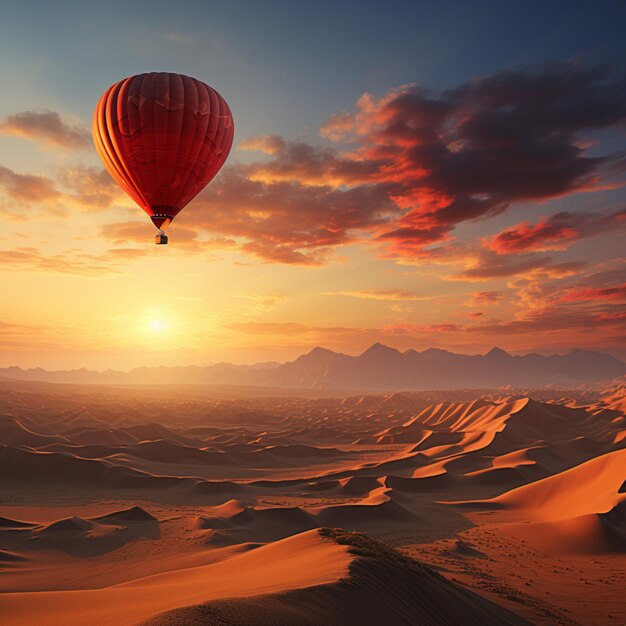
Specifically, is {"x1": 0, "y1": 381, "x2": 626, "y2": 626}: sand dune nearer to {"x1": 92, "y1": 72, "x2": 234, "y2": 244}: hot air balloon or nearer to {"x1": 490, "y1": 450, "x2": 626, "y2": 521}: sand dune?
{"x1": 490, "y1": 450, "x2": 626, "y2": 521}: sand dune

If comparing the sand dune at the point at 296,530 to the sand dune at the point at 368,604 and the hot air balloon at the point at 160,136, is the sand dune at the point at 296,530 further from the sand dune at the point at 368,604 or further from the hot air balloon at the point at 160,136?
the hot air balloon at the point at 160,136

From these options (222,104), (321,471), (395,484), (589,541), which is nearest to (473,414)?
(321,471)

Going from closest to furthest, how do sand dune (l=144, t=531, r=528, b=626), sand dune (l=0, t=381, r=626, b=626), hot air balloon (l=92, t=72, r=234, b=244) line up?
sand dune (l=144, t=531, r=528, b=626), sand dune (l=0, t=381, r=626, b=626), hot air balloon (l=92, t=72, r=234, b=244)

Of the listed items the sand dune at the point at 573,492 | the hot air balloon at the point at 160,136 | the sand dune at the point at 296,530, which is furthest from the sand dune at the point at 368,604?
the sand dune at the point at 573,492

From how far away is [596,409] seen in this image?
78.9 m

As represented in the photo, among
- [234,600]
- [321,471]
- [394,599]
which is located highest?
[234,600]

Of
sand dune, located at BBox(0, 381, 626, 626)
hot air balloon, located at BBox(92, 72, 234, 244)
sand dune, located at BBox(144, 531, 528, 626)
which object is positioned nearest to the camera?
sand dune, located at BBox(144, 531, 528, 626)

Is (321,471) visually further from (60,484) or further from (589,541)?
(589,541)

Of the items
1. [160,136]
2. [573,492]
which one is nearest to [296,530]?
[573,492]

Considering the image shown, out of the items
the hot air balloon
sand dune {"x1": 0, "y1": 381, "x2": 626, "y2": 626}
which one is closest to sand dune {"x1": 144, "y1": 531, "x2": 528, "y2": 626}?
sand dune {"x1": 0, "y1": 381, "x2": 626, "y2": 626}

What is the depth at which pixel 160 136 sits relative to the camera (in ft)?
67.1

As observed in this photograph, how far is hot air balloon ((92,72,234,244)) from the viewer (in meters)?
20.3

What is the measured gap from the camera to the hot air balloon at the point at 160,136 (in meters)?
20.3

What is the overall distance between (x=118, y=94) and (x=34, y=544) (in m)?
19.5
